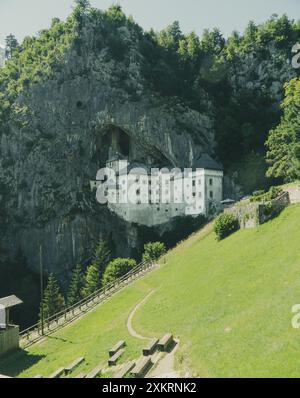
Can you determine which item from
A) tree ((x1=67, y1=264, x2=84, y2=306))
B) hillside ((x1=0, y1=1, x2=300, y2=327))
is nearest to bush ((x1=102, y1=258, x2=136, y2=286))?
tree ((x1=67, y1=264, x2=84, y2=306))

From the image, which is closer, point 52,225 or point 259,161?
point 259,161

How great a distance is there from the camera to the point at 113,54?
354 feet

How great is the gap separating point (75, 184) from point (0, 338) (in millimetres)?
66715

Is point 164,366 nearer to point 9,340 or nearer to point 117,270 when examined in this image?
point 9,340

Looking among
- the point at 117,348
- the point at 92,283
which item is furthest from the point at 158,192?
the point at 117,348

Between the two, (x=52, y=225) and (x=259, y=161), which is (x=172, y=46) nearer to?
(x=259, y=161)

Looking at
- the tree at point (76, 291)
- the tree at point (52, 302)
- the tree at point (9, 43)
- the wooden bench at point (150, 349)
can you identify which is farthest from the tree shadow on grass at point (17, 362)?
the tree at point (9, 43)

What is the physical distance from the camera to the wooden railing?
3766 centimetres

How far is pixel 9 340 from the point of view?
34.1 m

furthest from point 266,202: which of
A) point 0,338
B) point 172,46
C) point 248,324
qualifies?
point 172,46

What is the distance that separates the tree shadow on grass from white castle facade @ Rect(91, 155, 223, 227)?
55881 millimetres

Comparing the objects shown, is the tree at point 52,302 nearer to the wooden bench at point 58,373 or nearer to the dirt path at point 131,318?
the dirt path at point 131,318

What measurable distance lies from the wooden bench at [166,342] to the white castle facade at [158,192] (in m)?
60.8

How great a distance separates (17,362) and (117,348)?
10101 mm
